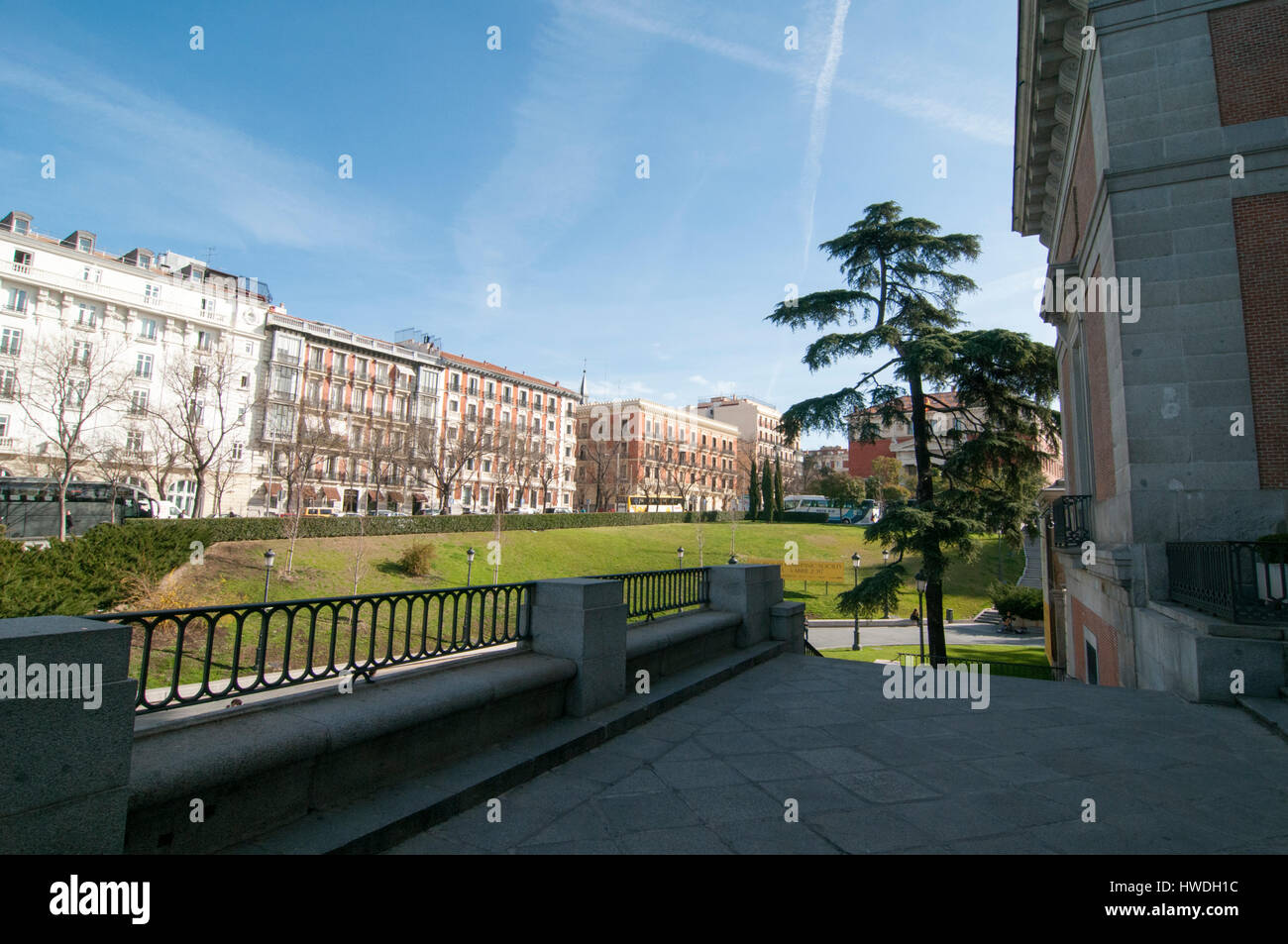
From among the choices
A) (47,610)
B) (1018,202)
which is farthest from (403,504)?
(1018,202)

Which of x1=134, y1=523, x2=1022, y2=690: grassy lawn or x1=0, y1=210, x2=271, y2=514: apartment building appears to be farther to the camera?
x1=0, y1=210, x2=271, y2=514: apartment building

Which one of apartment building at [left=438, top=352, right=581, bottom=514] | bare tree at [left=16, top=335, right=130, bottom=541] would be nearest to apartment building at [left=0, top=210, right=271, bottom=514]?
bare tree at [left=16, top=335, right=130, bottom=541]

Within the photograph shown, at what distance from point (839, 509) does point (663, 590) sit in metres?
67.4

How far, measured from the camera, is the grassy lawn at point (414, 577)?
51.4 ft

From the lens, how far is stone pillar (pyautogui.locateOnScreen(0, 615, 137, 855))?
2.29 metres

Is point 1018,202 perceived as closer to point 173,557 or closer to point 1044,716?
point 1044,716

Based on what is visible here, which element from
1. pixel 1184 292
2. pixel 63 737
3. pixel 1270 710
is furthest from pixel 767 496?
pixel 63 737

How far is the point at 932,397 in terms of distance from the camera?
16.5 meters

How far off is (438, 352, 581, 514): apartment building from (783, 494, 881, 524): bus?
2684 cm

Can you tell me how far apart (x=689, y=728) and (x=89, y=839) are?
13.8ft

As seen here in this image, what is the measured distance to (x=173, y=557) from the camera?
63.8 ft

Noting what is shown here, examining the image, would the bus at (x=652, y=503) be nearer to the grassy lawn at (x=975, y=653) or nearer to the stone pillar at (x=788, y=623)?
the grassy lawn at (x=975, y=653)

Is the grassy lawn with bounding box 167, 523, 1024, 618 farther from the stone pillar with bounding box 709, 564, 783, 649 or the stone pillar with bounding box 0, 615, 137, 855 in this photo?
the stone pillar with bounding box 0, 615, 137, 855

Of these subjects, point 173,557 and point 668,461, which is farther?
point 668,461
